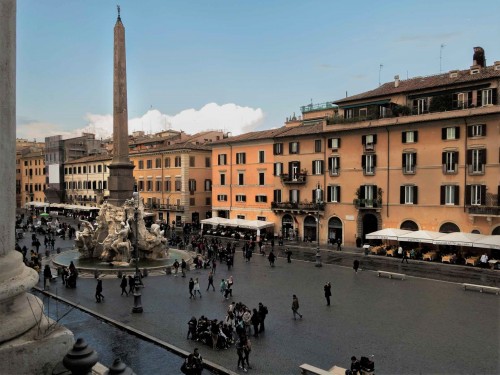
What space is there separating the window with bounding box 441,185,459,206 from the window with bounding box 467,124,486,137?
148 inches

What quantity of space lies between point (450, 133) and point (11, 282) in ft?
104

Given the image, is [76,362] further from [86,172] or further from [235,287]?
[86,172]

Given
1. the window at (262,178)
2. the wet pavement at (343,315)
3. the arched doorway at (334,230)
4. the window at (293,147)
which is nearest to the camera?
the wet pavement at (343,315)

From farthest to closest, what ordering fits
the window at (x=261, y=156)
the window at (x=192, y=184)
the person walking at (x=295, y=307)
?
the window at (x=192, y=184) < the window at (x=261, y=156) < the person walking at (x=295, y=307)

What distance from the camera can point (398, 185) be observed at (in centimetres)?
3262

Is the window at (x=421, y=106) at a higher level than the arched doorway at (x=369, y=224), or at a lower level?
higher

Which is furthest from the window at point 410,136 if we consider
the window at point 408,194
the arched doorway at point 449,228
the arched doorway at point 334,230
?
the arched doorway at point 334,230

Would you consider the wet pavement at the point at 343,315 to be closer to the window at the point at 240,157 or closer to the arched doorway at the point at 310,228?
the arched doorway at the point at 310,228

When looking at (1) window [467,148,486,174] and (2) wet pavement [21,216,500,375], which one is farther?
(1) window [467,148,486,174]

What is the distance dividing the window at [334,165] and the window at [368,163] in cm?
235

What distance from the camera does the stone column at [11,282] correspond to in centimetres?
320

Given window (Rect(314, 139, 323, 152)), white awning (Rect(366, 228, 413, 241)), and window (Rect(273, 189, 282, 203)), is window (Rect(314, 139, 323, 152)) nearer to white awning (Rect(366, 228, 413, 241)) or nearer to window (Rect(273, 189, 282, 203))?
window (Rect(273, 189, 282, 203))

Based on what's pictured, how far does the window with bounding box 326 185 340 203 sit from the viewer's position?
36.4m

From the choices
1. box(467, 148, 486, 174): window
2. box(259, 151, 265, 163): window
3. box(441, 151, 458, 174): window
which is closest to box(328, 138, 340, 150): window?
box(259, 151, 265, 163): window
